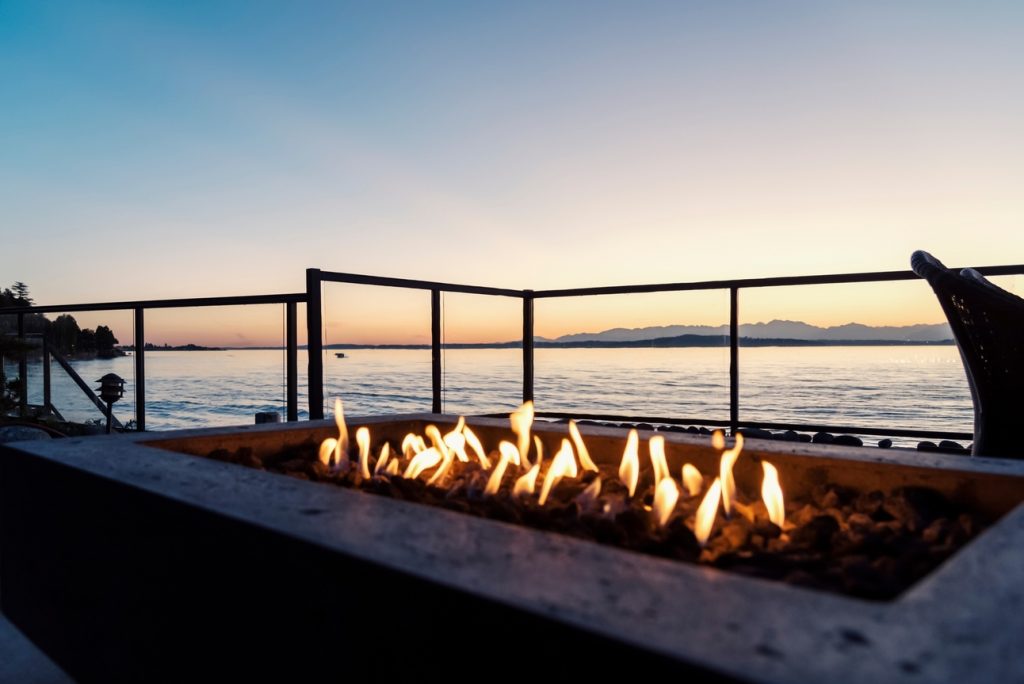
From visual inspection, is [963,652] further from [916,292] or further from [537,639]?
[916,292]

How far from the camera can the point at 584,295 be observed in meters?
3.97

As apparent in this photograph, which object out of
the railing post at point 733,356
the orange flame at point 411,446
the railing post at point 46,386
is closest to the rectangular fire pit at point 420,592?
the orange flame at point 411,446

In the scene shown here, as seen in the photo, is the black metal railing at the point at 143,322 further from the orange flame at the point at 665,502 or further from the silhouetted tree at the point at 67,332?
the orange flame at the point at 665,502

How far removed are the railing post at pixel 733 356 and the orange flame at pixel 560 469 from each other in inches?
68.3

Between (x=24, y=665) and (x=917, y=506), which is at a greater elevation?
(x=917, y=506)

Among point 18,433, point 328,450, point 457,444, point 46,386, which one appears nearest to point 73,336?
point 46,386

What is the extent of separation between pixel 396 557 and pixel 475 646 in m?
0.15

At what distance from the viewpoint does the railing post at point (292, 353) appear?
3.45 m

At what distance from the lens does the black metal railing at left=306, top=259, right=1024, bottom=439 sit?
285 centimetres

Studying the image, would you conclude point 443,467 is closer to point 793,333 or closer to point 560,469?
point 560,469

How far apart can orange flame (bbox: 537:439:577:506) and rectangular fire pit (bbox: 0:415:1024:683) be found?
1.29 ft

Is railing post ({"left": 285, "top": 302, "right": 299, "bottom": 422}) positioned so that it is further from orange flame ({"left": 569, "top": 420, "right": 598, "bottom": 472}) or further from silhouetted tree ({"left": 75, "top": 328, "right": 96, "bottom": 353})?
orange flame ({"left": 569, "top": 420, "right": 598, "bottom": 472})

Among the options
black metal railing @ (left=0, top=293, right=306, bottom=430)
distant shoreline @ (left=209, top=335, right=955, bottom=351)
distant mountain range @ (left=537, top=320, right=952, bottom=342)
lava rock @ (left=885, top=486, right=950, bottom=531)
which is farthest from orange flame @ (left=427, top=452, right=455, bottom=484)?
distant mountain range @ (left=537, top=320, right=952, bottom=342)

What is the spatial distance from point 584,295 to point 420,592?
339 centimetres
